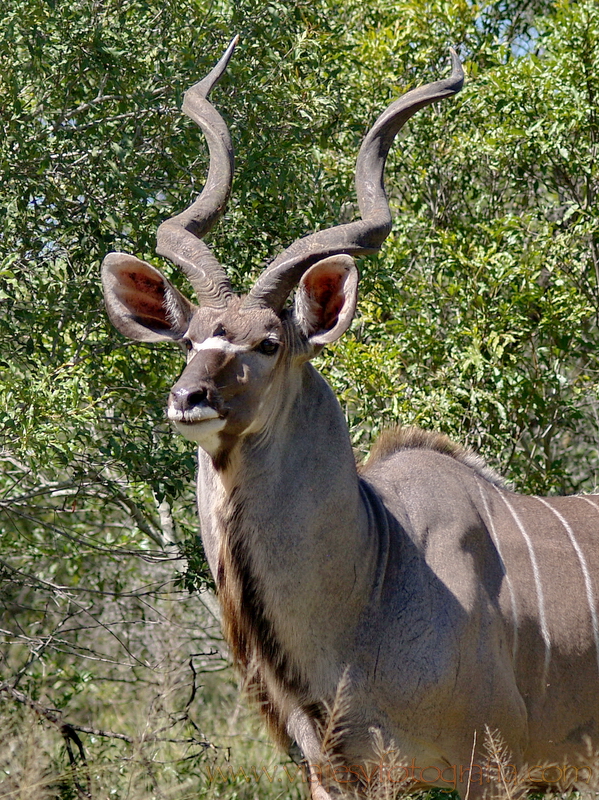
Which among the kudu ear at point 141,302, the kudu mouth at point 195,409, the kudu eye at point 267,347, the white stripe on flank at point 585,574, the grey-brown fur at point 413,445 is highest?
the kudu ear at point 141,302

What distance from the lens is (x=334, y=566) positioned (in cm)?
296

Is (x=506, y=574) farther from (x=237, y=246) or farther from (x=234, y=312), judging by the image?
(x=237, y=246)

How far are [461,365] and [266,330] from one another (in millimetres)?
1834

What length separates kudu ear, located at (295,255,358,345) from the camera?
2915 millimetres

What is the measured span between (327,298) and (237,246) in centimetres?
158

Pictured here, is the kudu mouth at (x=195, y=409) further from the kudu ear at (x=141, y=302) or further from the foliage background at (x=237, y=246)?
the foliage background at (x=237, y=246)

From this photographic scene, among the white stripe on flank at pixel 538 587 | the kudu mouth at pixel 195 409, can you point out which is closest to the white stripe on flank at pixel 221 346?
the kudu mouth at pixel 195 409

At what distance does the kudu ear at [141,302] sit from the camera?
121 inches

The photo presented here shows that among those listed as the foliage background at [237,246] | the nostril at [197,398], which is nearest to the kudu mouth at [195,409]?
the nostril at [197,398]

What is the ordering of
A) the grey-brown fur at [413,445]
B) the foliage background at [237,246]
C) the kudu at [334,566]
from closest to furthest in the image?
1. the kudu at [334,566]
2. the grey-brown fur at [413,445]
3. the foliage background at [237,246]

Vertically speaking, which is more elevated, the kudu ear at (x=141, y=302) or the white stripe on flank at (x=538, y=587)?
the kudu ear at (x=141, y=302)

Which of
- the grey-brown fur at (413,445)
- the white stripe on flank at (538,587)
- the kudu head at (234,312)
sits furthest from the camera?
the grey-brown fur at (413,445)

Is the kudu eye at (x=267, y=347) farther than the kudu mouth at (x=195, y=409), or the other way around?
the kudu eye at (x=267, y=347)

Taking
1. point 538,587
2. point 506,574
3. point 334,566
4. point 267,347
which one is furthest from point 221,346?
point 538,587
